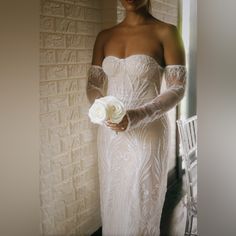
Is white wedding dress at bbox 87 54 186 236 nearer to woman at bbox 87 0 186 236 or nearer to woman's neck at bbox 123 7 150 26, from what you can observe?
woman at bbox 87 0 186 236

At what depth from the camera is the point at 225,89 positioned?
1.10m

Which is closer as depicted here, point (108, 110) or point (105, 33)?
point (108, 110)

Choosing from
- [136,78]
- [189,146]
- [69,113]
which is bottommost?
[189,146]

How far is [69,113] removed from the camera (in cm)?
125

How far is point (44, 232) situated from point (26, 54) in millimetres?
563

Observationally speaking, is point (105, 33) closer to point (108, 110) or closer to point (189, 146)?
point (108, 110)

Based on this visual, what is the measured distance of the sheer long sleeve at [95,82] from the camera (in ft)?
4.01

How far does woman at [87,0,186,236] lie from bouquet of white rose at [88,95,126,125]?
3 cm

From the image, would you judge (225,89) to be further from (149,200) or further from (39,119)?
(39,119)

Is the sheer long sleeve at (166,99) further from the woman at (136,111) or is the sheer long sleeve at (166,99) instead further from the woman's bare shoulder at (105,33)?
the woman's bare shoulder at (105,33)

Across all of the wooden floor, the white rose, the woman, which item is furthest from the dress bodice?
the wooden floor

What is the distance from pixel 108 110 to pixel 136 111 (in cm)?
10

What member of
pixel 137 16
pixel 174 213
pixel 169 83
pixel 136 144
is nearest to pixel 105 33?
pixel 137 16

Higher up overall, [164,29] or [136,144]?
[164,29]
